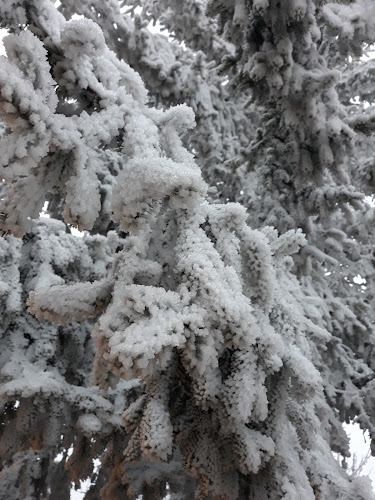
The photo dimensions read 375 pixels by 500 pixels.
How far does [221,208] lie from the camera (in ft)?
6.49

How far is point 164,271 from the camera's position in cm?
183

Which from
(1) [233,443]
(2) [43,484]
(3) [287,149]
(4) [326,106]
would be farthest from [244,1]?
(2) [43,484]

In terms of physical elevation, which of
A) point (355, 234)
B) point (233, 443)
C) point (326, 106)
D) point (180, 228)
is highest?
point (326, 106)

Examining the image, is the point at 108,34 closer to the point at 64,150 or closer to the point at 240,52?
the point at 240,52

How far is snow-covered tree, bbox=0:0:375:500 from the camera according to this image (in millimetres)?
1526

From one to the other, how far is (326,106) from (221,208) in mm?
2479

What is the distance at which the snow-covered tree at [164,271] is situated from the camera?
1.53m

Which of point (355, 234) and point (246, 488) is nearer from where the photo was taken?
point (246, 488)

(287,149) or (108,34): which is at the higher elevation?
(287,149)

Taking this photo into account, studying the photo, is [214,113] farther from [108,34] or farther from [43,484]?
[43,484]

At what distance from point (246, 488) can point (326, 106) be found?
3301mm

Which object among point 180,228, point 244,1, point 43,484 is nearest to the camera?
point 180,228

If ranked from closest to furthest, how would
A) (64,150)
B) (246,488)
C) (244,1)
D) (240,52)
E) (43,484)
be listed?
(64,150) → (246,488) → (244,1) → (240,52) → (43,484)

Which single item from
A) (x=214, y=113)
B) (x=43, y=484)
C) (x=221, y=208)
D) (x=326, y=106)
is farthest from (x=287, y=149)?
(x=43, y=484)
